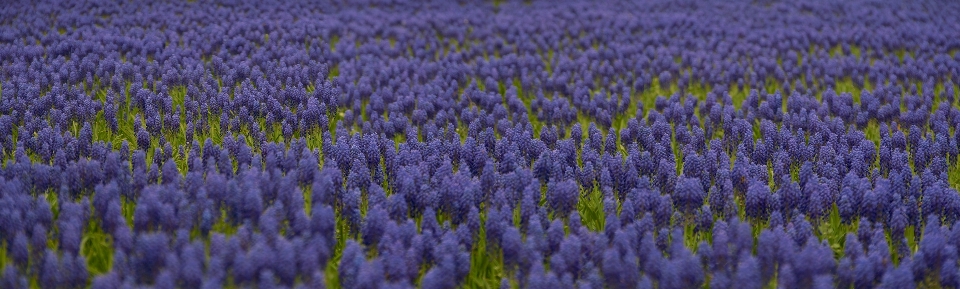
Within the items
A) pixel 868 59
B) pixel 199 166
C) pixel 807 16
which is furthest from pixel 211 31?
pixel 807 16

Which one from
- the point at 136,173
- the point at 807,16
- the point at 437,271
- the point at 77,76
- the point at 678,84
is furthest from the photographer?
the point at 807,16

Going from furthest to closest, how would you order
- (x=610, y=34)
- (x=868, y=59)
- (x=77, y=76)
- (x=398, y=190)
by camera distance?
(x=610, y=34), (x=868, y=59), (x=77, y=76), (x=398, y=190)

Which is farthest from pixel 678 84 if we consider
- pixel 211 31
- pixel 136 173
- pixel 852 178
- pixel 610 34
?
pixel 136 173

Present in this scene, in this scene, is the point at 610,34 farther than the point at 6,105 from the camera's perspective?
Yes

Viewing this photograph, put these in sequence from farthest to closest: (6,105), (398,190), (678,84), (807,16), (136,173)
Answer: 1. (807,16)
2. (678,84)
3. (6,105)
4. (398,190)
5. (136,173)

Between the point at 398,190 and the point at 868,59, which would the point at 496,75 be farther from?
the point at 868,59

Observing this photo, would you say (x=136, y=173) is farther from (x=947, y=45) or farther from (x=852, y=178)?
(x=947, y=45)
